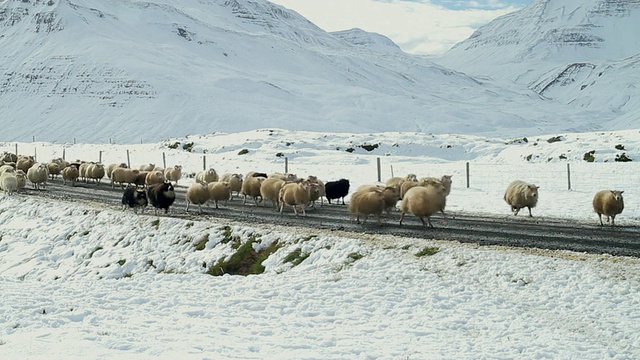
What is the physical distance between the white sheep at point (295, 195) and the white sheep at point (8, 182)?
15.9 m

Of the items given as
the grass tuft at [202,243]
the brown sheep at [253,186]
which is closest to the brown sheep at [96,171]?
the brown sheep at [253,186]

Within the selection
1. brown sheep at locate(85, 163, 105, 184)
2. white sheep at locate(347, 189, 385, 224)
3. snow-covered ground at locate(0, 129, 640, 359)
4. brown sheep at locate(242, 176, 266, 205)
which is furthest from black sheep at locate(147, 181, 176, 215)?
brown sheep at locate(85, 163, 105, 184)

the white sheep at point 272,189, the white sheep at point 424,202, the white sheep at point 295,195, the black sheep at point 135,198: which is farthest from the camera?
the white sheep at point 272,189

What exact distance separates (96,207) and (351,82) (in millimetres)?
176335

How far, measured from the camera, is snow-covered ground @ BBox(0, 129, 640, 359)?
10.0m

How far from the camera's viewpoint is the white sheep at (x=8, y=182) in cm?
3098

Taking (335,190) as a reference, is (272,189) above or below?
above

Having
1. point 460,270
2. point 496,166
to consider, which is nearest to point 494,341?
point 460,270

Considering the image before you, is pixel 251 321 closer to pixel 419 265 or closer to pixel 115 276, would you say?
pixel 419 265

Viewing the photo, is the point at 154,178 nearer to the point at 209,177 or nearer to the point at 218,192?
the point at 209,177

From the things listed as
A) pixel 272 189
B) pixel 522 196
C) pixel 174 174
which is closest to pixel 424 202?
pixel 522 196

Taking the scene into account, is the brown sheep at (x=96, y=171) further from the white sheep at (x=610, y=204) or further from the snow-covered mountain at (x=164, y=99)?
the snow-covered mountain at (x=164, y=99)

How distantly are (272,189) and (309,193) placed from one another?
6.33 ft

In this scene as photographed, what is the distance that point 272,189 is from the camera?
2427cm
